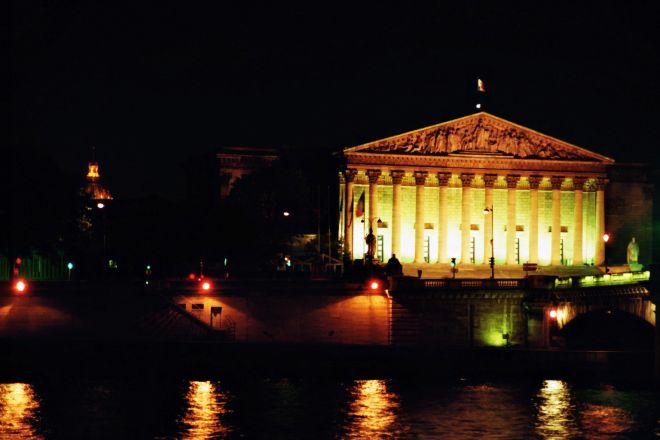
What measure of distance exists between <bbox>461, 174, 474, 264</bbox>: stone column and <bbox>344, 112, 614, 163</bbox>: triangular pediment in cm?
246

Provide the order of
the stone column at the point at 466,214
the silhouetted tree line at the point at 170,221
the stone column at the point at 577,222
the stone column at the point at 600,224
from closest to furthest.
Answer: the silhouetted tree line at the point at 170,221, the stone column at the point at 466,214, the stone column at the point at 577,222, the stone column at the point at 600,224

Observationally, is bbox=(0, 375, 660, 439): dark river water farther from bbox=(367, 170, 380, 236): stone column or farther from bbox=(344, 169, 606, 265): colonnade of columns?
bbox=(344, 169, 606, 265): colonnade of columns

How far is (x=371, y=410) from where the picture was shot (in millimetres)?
77438

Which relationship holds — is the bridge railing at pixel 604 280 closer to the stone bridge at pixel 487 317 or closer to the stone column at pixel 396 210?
the stone bridge at pixel 487 317

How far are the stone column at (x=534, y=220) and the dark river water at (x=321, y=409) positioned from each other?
45791 millimetres

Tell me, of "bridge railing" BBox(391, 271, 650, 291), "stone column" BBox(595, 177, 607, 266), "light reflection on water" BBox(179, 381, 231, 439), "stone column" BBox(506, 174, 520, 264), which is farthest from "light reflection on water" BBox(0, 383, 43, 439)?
"stone column" BBox(595, 177, 607, 266)

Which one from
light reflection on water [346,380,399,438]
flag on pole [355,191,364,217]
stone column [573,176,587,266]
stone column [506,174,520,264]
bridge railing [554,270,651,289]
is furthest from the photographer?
stone column [573,176,587,266]

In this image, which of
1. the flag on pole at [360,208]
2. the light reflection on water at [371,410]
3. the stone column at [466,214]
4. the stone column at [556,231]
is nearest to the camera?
the light reflection on water at [371,410]

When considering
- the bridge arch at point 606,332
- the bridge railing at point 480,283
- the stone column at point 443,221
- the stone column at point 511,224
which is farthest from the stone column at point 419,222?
the bridge arch at point 606,332

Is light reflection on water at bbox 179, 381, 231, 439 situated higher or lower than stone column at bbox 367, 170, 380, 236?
lower

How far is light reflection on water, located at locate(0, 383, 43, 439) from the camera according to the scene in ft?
231

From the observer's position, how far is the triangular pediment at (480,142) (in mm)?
128625

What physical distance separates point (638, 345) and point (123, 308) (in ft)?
102

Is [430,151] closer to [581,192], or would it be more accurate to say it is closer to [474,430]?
[581,192]
